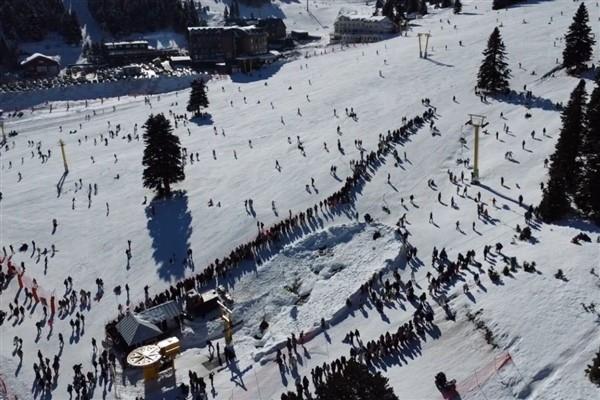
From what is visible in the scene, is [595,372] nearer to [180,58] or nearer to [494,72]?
[494,72]

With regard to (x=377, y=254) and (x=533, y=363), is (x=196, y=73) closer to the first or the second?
(x=377, y=254)

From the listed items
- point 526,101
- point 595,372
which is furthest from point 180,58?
point 595,372

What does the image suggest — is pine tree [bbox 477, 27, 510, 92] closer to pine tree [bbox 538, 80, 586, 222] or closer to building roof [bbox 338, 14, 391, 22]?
pine tree [bbox 538, 80, 586, 222]

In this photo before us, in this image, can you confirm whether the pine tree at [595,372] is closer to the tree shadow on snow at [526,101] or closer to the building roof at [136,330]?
the building roof at [136,330]

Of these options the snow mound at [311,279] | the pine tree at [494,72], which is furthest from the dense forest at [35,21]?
the snow mound at [311,279]

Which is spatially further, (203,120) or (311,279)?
(203,120)

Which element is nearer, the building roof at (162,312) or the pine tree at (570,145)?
the building roof at (162,312)
